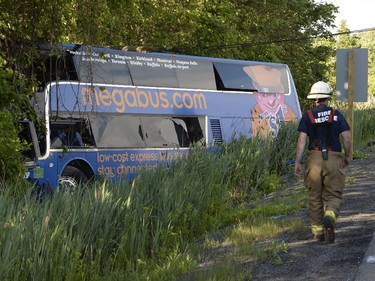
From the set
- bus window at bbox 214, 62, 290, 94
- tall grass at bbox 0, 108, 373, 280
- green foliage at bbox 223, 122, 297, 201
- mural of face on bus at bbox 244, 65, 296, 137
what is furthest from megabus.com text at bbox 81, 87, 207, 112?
tall grass at bbox 0, 108, 373, 280

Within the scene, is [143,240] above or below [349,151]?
below

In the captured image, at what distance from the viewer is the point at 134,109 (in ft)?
57.2

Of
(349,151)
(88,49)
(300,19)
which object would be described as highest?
(300,19)

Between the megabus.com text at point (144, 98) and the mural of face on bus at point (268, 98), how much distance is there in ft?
7.58

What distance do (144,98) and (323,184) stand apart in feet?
31.0

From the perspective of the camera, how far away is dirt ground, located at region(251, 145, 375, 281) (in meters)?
7.06

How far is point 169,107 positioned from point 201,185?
7399 millimetres

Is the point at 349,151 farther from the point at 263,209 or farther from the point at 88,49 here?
the point at 88,49

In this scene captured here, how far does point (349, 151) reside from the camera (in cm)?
902

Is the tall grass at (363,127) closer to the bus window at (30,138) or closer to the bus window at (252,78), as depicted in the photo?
the bus window at (252,78)

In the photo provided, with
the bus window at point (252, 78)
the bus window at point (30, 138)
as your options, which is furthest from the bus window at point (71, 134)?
the bus window at point (252, 78)

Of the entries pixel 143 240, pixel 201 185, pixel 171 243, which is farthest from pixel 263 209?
pixel 143 240

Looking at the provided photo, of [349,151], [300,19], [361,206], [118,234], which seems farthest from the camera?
[300,19]

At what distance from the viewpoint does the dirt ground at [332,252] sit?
7.06 m
